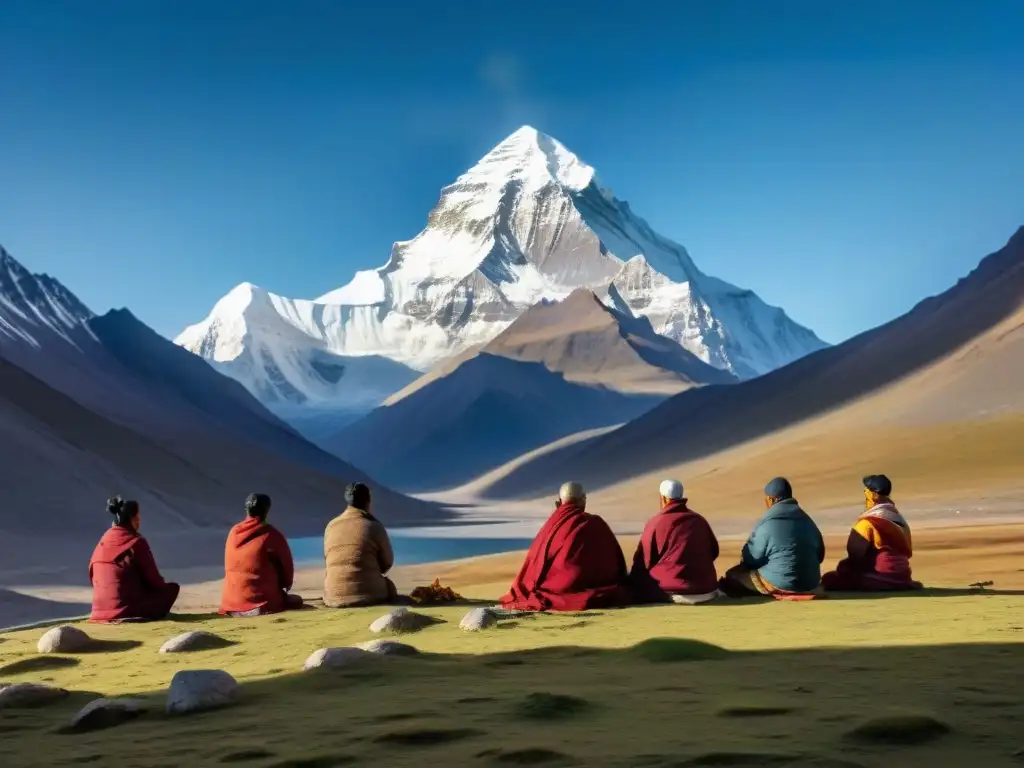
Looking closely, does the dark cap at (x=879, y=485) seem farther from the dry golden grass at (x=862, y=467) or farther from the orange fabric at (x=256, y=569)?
the dry golden grass at (x=862, y=467)

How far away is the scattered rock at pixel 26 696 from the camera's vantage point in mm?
7453

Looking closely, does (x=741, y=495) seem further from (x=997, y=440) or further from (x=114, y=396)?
(x=114, y=396)

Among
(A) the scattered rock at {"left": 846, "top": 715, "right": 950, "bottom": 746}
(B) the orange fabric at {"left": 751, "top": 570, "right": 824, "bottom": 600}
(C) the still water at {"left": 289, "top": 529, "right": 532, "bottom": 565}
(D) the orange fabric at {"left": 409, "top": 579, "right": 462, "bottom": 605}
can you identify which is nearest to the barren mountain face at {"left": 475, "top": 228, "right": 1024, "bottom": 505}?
(C) the still water at {"left": 289, "top": 529, "right": 532, "bottom": 565}

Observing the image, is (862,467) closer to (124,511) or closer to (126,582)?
(126,582)

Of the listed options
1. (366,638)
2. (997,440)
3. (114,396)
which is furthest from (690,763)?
(114,396)

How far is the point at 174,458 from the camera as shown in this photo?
6944 centimetres

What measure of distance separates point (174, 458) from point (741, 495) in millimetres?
34480

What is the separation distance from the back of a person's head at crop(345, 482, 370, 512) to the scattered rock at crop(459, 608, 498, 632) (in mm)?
2107

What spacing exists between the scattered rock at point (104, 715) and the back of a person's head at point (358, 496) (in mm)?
5352

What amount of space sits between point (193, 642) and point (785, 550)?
19.4 ft

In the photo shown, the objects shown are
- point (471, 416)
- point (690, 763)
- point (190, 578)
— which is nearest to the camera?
point (690, 763)

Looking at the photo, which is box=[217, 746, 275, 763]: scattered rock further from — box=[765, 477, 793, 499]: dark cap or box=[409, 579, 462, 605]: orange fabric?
box=[409, 579, 462, 605]: orange fabric

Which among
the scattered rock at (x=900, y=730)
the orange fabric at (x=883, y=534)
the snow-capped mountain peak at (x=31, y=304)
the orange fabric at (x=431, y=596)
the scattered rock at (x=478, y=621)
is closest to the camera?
the scattered rock at (x=900, y=730)

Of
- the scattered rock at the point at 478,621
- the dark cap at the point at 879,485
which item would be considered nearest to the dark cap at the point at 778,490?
the dark cap at the point at 879,485
